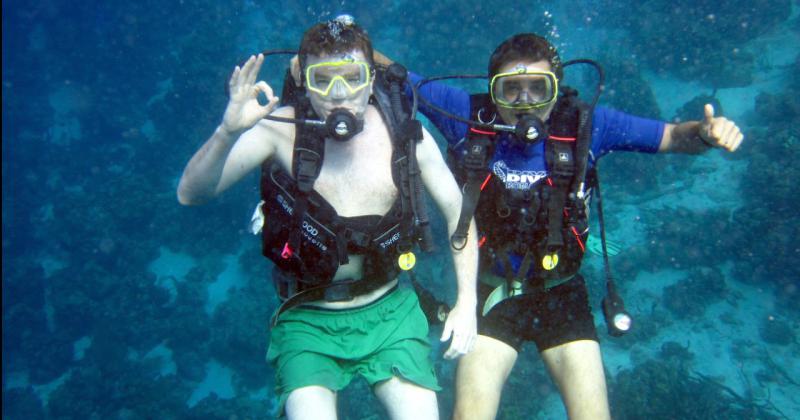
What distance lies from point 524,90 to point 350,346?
8.43 feet

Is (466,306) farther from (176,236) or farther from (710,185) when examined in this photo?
(176,236)

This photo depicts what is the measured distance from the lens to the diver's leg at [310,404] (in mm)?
3088

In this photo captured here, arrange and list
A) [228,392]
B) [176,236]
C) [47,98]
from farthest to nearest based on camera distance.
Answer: [47,98] → [176,236] → [228,392]

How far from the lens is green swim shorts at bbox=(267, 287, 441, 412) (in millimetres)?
3439

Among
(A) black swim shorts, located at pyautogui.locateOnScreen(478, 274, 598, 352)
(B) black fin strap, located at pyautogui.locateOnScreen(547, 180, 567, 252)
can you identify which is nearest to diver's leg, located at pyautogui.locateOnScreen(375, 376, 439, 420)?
(A) black swim shorts, located at pyautogui.locateOnScreen(478, 274, 598, 352)

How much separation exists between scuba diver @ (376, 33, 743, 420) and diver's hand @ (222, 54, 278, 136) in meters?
1.64

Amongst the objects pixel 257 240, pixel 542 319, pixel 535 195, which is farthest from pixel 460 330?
pixel 257 240

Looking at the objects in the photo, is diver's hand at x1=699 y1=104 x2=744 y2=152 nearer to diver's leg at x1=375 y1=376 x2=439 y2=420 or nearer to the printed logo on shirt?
the printed logo on shirt

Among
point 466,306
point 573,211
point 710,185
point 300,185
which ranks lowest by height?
point 710,185

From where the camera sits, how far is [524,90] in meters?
3.85

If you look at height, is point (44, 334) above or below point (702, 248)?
below

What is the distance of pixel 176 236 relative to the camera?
48.8 ft

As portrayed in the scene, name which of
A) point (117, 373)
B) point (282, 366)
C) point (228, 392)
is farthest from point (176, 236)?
point (282, 366)

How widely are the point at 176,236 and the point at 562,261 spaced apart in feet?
45.4
